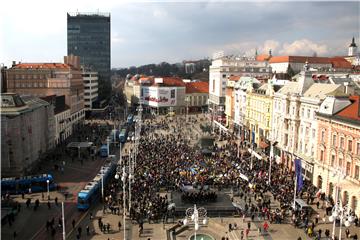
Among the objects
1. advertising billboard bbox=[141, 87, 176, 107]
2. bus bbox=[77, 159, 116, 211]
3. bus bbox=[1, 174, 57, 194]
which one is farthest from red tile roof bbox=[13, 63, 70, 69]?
bus bbox=[77, 159, 116, 211]

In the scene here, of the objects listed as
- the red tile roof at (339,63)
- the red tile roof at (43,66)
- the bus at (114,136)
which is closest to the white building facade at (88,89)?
the red tile roof at (43,66)

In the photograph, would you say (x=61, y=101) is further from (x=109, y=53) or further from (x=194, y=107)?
(x=109, y=53)

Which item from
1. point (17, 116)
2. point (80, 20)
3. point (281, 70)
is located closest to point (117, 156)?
point (17, 116)

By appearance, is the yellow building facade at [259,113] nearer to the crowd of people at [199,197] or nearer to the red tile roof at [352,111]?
the red tile roof at [352,111]

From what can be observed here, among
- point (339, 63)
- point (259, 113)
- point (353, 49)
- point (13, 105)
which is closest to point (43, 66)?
point (13, 105)

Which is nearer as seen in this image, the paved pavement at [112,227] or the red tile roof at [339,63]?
the paved pavement at [112,227]

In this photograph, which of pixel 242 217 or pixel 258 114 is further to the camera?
pixel 258 114
